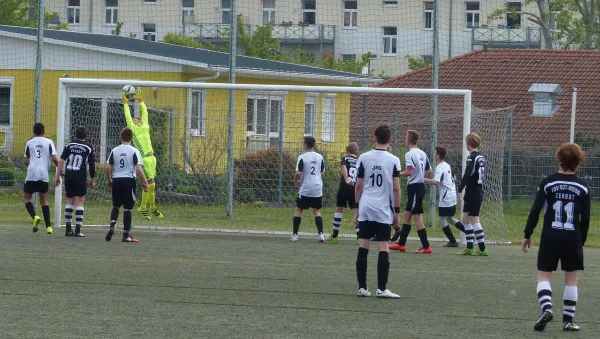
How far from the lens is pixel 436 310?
33.9 ft

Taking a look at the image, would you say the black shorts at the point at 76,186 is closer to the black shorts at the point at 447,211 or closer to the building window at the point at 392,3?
the black shorts at the point at 447,211

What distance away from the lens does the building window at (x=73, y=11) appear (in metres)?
32.8

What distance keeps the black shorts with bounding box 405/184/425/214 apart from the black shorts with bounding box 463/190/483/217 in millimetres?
676

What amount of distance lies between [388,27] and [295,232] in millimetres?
7444

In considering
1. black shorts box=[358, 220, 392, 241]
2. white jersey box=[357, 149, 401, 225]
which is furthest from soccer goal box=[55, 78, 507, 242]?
black shorts box=[358, 220, 392, 241]

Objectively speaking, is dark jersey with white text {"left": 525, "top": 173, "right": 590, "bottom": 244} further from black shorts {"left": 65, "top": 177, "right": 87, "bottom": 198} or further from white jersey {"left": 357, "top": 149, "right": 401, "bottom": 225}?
black shorts {"left": 65, "top": 177, "right": 87, "bottom": 198}

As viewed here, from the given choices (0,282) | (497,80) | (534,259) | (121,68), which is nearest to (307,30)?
(497,80)

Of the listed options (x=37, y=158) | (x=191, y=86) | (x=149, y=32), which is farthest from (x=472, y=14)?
(x=37, y=158)

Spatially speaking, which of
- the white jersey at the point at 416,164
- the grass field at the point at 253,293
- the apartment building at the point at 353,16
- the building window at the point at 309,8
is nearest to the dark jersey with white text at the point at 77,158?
the grass field at the point at 253,293

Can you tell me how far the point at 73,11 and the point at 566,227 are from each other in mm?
27767

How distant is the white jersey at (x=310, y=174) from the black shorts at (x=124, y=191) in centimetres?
270

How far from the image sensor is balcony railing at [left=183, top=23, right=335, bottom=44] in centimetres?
4672

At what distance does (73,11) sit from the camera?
3497cm

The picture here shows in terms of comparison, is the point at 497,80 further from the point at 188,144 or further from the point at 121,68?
the point at 188,144
